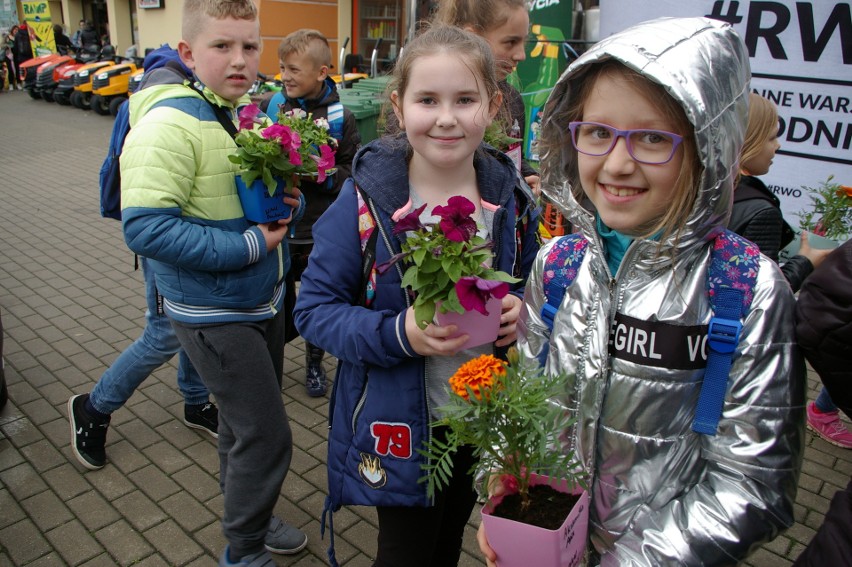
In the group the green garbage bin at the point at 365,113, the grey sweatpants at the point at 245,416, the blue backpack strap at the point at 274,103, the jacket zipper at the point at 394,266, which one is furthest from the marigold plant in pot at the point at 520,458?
the green garbage bin at the point at 365,113

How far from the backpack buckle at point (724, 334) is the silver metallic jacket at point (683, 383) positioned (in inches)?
0.9

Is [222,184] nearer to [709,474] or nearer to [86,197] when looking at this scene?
[709,474]

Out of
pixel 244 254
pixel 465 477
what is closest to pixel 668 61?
pixel 465 477

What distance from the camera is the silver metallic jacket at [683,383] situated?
1.36m

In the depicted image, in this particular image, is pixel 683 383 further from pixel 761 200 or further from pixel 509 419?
pixel 761 200

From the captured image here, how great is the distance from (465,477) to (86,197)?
9.00m

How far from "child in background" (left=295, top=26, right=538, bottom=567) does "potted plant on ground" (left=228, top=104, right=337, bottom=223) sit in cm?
56

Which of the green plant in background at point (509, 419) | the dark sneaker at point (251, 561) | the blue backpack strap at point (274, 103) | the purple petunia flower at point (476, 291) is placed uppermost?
the blue backpack strap at point (274, 103)

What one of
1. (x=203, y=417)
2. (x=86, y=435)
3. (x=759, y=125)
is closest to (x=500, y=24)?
(x=759, y=125)

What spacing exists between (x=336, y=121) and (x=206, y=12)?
1779 millimetres

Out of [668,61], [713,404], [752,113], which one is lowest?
[713,404]

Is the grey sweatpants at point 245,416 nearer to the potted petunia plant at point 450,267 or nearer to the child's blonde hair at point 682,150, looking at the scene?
the potted petunia plant at point 450,267

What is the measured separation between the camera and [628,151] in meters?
1.39

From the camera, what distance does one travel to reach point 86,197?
9.39m
